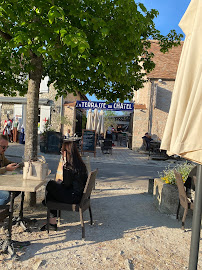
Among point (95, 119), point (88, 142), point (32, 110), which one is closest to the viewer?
point (32, 110)

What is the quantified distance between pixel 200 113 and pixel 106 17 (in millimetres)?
3364

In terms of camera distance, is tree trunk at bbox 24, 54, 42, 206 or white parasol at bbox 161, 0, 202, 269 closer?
white parasol at bbox 161, 0, 202, 269

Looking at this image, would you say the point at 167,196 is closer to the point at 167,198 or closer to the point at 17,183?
the point at 167,198

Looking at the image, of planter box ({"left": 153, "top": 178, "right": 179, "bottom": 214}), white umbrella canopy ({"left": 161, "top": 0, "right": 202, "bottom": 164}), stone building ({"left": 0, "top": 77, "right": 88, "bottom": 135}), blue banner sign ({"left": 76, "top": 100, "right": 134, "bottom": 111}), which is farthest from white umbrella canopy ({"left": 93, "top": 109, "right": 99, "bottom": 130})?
white umbrella canopy ({"left": 161, "top": 0, "right": 202, "bottom": 164})

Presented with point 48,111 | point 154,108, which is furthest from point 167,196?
point 48,111

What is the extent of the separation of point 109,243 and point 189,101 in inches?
97.8

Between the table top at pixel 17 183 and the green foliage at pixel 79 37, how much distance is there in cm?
171

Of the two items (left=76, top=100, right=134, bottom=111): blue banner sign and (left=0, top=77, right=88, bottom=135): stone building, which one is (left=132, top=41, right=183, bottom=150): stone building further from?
(left=0, top=77, right=88, bottom=135): stone building

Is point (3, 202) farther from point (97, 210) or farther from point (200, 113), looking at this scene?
point (200, 113)

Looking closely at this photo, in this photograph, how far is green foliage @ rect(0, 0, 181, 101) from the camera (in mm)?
3266

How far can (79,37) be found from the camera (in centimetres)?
302

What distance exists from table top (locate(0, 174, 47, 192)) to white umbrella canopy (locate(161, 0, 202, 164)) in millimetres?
1768

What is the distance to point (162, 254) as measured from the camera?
3.31m

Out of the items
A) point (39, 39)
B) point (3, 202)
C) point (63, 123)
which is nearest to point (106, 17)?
point (39, 39)
